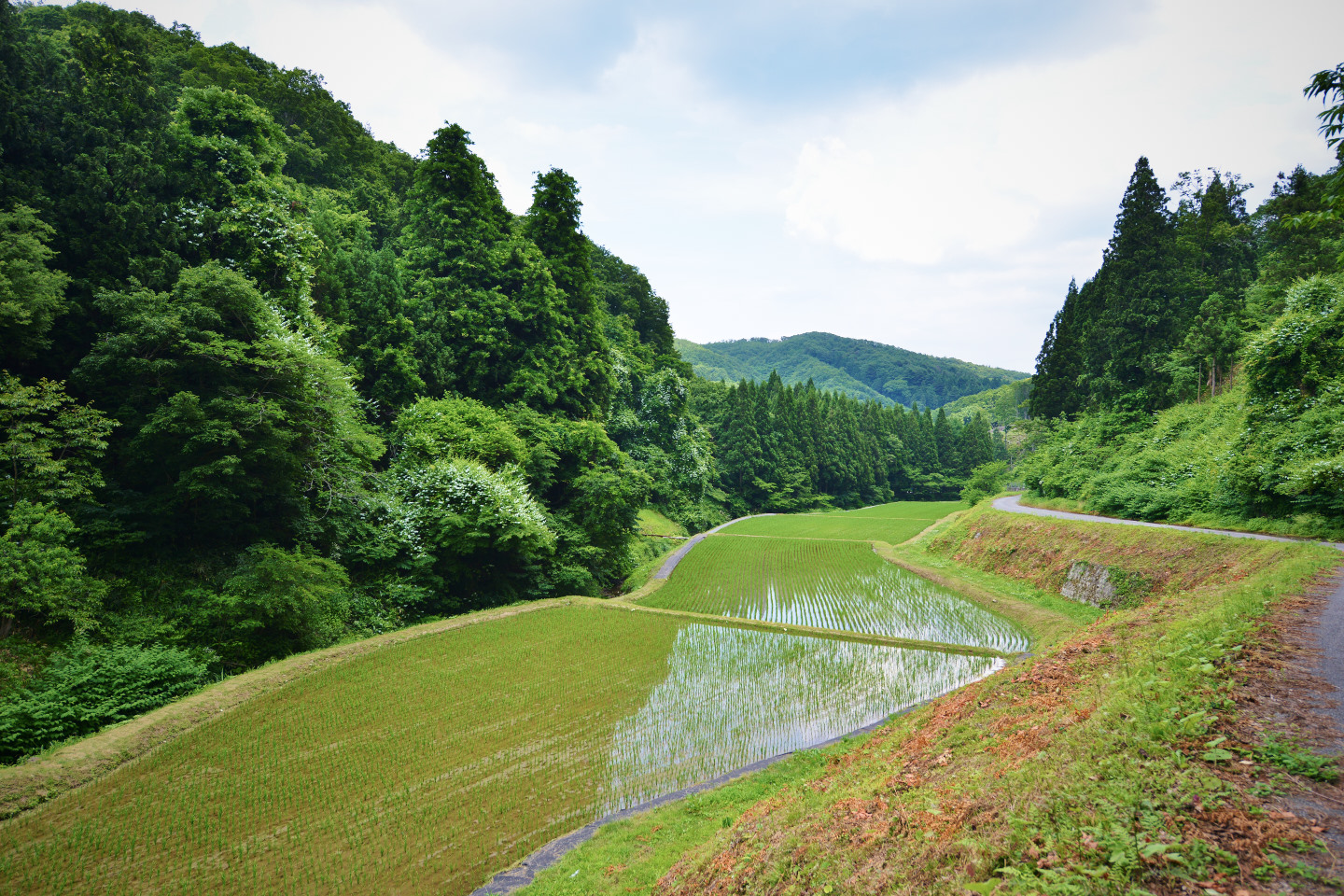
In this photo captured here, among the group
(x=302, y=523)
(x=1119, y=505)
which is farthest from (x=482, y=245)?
(x=1119, y=505)

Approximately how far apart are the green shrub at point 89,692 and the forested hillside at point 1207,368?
17.8 meters

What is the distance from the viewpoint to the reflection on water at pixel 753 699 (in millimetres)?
9328

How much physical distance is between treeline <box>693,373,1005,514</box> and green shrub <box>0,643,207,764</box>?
45299 mm

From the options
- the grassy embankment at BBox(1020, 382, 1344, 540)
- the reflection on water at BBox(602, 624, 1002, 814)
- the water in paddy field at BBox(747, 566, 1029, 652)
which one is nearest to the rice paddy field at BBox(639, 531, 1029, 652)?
the water in paddy field at BBox(747, 566, 1029, 652)

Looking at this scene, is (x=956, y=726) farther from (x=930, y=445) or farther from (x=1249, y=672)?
(x=930, y=445)

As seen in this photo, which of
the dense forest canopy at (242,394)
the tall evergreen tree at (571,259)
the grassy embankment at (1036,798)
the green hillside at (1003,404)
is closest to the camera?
the grassy embankment at (1036,798)

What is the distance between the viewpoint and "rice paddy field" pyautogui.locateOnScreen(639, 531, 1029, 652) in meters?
16.5

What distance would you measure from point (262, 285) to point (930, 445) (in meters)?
73.9

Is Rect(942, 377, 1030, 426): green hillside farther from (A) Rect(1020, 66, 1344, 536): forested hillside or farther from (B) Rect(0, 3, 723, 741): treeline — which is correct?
(B) Rect(0, 3, 723, 741): treeline

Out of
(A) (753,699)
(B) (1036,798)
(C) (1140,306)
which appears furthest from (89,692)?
(C) (1140,306)

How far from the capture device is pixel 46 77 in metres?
14.0

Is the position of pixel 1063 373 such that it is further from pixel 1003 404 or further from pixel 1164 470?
pixel 1003 404

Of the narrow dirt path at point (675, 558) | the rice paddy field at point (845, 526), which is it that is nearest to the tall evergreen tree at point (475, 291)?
the narrow dirt path at point (675, 558)

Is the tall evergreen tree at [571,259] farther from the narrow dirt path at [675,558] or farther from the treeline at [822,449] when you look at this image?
the treeline at [822,449]
